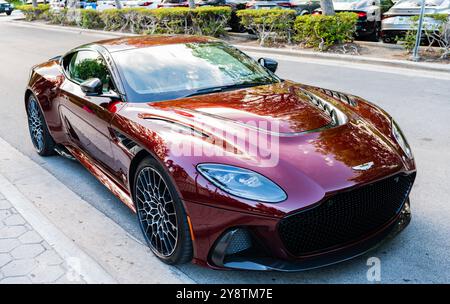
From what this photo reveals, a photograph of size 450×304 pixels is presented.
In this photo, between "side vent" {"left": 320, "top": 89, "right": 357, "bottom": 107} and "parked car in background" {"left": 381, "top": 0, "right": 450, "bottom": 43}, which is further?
"parked car in background" {"left": 381, "top": 0, "right": 450, "bottom": 43}

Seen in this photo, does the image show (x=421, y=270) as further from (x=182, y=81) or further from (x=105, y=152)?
(x=105, y=152)

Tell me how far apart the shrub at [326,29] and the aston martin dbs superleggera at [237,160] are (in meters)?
8.49

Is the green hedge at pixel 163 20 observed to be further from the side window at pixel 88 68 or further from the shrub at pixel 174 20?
the side window at pixel 88 68

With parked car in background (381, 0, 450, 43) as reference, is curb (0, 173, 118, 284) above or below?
below

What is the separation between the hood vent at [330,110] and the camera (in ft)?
10.7

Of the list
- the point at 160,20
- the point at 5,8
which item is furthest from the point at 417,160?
the point at 5,8

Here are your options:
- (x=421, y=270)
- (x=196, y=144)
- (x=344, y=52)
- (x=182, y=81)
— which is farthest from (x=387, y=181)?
(x=344, y=52)

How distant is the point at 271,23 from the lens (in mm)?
13461

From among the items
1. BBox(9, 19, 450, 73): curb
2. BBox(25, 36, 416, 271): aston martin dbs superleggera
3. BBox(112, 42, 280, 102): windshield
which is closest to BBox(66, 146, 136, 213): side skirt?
BBox(25, 36, 416, 271): aston martin dbs superleggera

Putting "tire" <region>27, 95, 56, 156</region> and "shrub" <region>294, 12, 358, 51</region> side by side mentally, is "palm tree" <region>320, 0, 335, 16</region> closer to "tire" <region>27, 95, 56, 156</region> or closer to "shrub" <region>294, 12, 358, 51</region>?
"shrub" <region>294, 12, 358, 51</region>

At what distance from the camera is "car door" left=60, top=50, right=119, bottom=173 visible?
3.82 m

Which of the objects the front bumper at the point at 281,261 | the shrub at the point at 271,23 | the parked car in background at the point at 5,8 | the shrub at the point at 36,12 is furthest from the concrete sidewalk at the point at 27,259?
the parked car in background at the point at 5,8

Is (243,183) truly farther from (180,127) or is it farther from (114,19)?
(114,19)

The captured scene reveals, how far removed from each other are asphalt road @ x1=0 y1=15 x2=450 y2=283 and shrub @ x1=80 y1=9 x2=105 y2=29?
993 cm
